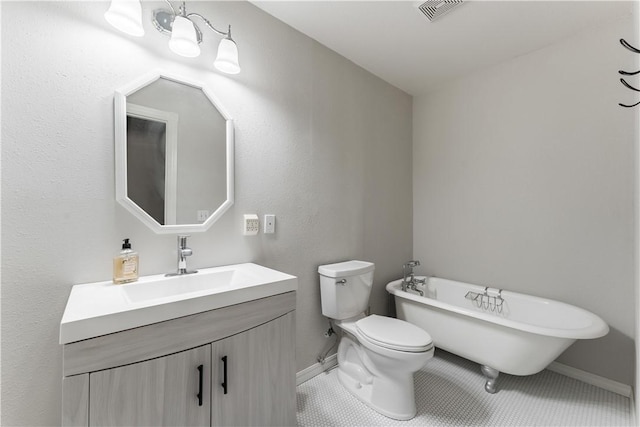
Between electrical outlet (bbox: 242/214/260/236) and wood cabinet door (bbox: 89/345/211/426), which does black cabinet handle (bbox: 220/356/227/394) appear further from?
electrical outlet (bbox: 242/214/260/236)

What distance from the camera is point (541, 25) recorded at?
72.9 inches

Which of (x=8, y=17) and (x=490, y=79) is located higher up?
(x=490, y=79)

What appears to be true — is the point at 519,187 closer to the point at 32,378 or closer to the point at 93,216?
the point at 93,216

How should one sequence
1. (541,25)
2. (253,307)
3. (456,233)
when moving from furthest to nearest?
(456,233), (541,25), (253,307)

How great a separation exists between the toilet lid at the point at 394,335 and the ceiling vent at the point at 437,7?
1958 millimetres

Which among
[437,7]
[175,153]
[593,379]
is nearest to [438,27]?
[437,7]

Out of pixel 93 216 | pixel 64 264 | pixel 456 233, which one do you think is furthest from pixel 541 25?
pixel 64 264

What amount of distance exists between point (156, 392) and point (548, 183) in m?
2.66

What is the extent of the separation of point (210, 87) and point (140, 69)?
1.06ft

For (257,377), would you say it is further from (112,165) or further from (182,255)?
(112,165)

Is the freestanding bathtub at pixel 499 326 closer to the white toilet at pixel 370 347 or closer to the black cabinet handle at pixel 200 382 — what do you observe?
the white toilet at pixel 370 347

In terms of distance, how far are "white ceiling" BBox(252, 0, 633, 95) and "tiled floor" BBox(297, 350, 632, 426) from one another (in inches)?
95.2

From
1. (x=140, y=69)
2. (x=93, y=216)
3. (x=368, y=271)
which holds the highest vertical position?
(x=140, y=69)

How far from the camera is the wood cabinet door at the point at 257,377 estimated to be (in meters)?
1.03
